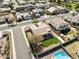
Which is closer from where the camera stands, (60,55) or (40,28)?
(60,55)

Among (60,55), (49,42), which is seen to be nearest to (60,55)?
(60,55)

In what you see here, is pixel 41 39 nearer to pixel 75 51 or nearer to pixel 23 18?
pixel 75 51

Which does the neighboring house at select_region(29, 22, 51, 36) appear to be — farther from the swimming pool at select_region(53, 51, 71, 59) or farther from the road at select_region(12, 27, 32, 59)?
the swimming pool at select_region(53, 51, 71, 59)

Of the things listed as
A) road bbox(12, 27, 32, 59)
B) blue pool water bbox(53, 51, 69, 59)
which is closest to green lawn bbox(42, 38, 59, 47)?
blue pool water bbox(53, 51, 69, 59)

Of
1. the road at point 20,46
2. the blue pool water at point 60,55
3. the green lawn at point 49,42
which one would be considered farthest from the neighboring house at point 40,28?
the blue pool water at point 60,55

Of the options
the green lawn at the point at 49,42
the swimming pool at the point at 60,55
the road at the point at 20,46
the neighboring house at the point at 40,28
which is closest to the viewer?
the swimming pool at the point at 60,55

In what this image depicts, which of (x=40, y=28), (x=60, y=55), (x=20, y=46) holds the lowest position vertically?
(x=60, y=55)

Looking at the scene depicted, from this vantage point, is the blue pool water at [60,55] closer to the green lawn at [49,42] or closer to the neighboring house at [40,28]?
the green lawn at [49,42]

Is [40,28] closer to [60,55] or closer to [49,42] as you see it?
[49,42]
